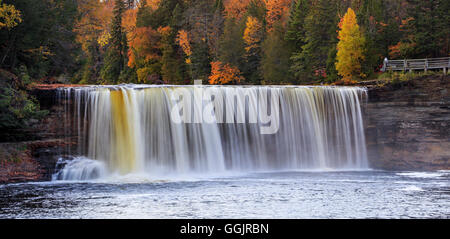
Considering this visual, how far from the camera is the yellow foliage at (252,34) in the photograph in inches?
2242

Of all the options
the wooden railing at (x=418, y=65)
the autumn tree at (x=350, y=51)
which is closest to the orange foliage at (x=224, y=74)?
the autumn tree at (x=350, y=51)

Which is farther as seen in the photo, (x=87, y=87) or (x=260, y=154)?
(x=260, y=154)

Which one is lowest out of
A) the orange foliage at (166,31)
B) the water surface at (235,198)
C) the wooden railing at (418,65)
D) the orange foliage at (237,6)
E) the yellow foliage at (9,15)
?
the water surface at (235,198)

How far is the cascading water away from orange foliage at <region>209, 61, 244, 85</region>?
2903cm

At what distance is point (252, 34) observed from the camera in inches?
2247

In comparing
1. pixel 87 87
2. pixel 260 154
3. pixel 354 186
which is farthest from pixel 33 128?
pixel 354 186

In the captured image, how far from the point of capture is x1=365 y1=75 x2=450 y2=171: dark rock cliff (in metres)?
27.2

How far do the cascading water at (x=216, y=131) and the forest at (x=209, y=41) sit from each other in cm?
281

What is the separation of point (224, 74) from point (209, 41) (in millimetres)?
7321

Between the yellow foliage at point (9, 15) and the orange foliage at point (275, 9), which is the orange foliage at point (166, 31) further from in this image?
the yellow foliage at point (9, 15)

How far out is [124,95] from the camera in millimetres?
24688
